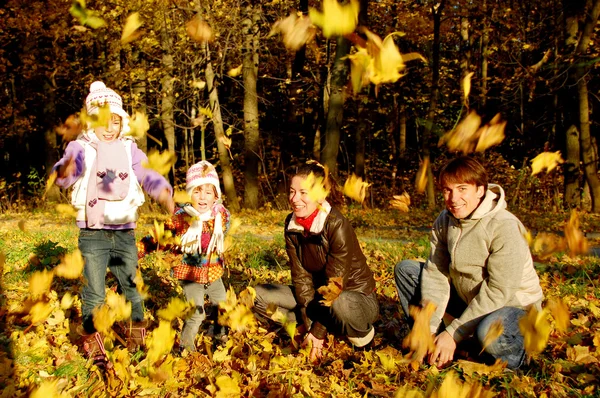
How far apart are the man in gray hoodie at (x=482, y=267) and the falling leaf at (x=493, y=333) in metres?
0.02

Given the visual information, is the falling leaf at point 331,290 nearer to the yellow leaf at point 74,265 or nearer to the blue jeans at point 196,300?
the blue jeans at point 196,300

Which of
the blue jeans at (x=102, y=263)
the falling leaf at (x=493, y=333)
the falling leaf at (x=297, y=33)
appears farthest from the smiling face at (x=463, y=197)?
the blue jeans at (x=102, y=263)

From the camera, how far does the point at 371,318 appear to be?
3.15 meters

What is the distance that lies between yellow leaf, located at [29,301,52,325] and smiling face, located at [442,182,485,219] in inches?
113

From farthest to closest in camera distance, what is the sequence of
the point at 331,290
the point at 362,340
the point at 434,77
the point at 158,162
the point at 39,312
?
the point at 434,77 < the point at 39,312 < the point at 158,162 < the point at 362,340 < the point at 331,290

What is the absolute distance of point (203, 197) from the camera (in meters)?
3.33

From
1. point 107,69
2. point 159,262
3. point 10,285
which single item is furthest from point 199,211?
point 107,69

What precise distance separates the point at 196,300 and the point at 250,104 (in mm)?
10579

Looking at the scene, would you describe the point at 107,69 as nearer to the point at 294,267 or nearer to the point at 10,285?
the point at 10,285

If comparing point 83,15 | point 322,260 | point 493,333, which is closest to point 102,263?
point 322,260

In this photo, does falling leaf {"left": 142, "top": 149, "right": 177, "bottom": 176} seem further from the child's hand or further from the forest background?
the child's hand

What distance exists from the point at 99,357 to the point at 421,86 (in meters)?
20.4

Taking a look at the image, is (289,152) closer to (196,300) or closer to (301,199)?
(196,300)

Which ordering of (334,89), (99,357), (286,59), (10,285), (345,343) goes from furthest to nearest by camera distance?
1. (286,59)
2. (334,89)
3. (10,285)
4. (345,343)
5. (99,357)
